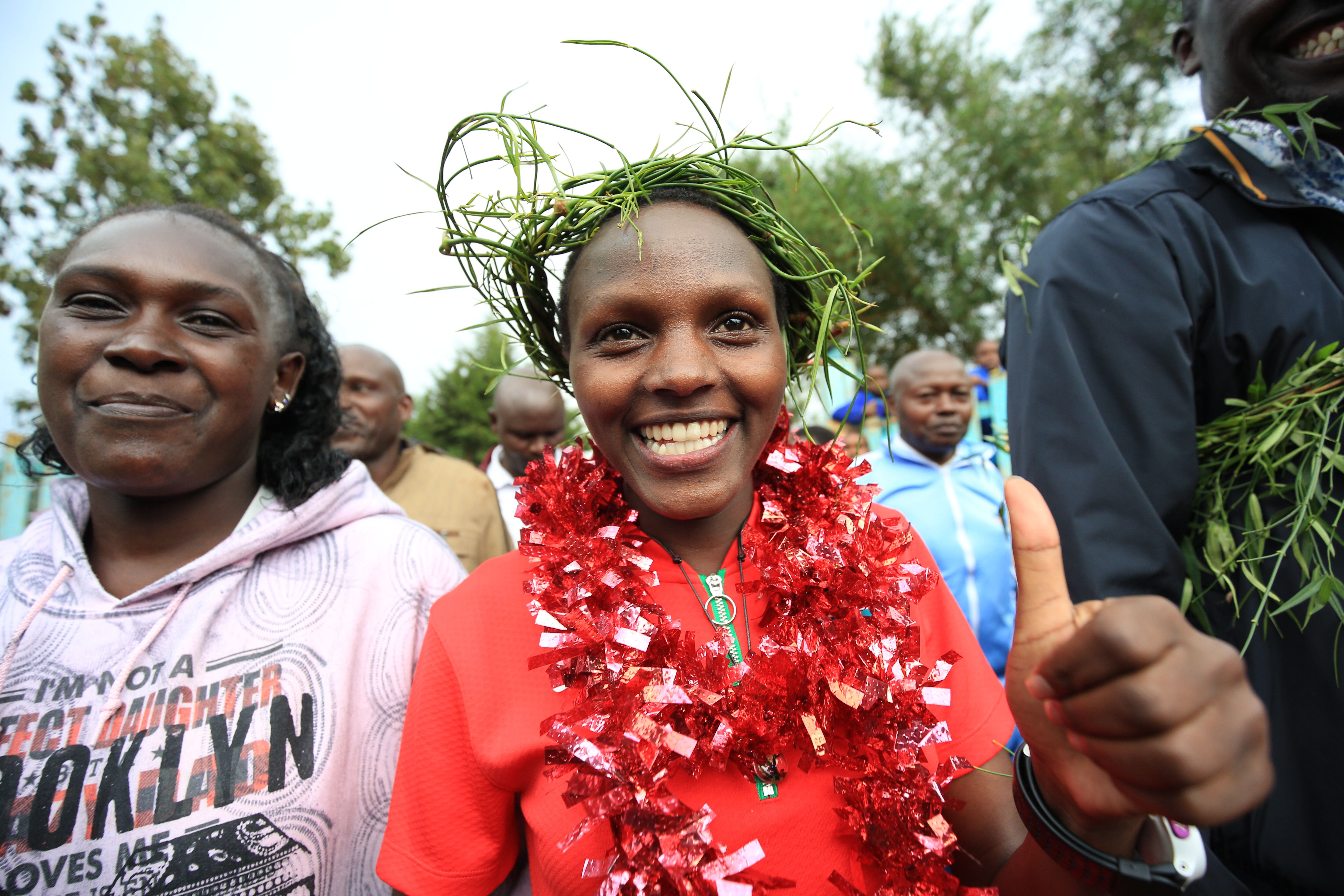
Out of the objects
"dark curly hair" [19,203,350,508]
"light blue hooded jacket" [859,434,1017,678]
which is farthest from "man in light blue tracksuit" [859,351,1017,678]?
"dark curly hair" [19,203,350,508]

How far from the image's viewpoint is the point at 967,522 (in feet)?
12.6

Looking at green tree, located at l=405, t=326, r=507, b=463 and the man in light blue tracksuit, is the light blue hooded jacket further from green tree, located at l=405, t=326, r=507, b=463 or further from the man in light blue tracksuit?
green tree, located at l=405, t=326, r=507, b=463

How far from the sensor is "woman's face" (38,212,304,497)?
167cm

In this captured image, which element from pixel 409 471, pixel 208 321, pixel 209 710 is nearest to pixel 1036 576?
pixel 209 710

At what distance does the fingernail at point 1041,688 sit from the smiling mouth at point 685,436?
2.44 ft

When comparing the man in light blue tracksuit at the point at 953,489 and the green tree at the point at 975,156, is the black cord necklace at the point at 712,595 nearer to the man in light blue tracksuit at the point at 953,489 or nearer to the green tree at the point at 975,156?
the man in light blue tracksuit at the point at 953,489

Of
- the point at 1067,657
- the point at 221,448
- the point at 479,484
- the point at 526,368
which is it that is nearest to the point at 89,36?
the point at 526,368

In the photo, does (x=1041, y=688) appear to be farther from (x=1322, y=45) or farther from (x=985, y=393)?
(x=985, y=393)

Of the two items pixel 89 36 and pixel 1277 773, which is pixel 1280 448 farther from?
pixel 89 36

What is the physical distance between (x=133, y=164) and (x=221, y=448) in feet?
43.0

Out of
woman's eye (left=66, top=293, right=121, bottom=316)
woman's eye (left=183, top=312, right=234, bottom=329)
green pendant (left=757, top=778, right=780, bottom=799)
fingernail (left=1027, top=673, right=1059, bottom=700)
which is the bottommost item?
green pendant (left=757, top=778, right=780, bottom=799)

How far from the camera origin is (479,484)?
446 centimetres

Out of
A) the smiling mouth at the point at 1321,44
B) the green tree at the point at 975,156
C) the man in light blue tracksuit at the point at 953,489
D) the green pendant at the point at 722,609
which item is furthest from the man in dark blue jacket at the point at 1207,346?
the green tree at the point at 975,156

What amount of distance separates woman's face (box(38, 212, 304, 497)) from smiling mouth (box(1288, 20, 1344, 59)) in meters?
2.89
